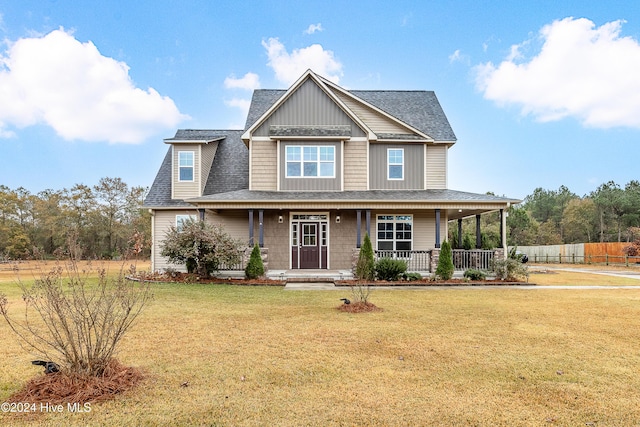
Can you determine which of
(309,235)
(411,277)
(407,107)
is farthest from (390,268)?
(407,107)

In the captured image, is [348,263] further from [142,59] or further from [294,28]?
[142,59]

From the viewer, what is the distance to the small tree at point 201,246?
1388cm

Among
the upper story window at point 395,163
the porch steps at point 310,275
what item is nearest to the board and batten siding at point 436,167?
the upper story window at point 395,163

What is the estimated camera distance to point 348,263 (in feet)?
56.2

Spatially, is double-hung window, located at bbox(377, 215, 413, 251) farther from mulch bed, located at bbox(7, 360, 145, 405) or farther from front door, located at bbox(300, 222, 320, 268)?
mulch bed, located at bbox(7, 360, 145, 405)

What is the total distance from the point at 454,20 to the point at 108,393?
22179 millimetres

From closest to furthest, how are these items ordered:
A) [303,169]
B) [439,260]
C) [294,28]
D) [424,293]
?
[424,293]
[439,260]
[303,169]
[294,28]

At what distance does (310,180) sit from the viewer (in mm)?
17062

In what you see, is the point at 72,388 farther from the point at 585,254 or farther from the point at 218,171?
the point at 585,254

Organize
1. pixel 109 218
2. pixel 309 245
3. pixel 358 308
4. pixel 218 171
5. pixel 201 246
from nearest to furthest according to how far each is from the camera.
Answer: pixel 358 308 → pixel 201 246 → pixel 309 245 → pixel 218 171 → pixel 109 218

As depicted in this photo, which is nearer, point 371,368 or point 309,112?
point 371,368

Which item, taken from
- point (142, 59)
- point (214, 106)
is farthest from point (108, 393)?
point (214, 106)

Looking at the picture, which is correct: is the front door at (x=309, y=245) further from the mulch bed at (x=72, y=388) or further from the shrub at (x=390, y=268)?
the mulch bed at (x=72, y=388)

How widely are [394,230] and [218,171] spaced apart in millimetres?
9231
